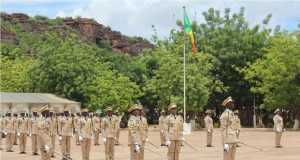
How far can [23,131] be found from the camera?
29.0m

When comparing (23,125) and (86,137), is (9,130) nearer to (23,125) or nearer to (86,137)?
(23,125)

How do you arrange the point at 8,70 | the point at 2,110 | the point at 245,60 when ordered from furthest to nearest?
the point at 8,70 → the point at 245,60 → the point at 2,110

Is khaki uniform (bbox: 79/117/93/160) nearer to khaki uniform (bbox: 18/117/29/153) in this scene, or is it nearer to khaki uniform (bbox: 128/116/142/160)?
khaki uniform (bbox: 128/116/142/160)

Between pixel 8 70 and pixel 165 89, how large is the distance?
1697 cm

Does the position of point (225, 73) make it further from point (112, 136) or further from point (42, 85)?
point (112, 136)

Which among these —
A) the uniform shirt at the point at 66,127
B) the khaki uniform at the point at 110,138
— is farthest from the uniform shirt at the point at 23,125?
the khaki uniform at the point at 110,138

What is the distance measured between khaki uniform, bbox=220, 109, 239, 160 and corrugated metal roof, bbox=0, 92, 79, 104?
32.8 metres

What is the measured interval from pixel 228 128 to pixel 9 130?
16.4m

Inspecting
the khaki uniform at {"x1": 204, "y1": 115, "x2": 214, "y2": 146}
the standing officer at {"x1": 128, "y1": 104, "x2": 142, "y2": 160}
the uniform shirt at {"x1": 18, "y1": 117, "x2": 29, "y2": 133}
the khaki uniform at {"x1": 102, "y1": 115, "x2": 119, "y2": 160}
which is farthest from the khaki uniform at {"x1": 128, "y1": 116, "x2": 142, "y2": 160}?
the uniform shirt at {"x1": 18, "y1": 117, "x2": 29, "y2": 133}

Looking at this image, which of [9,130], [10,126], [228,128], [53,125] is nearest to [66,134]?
[53,125]

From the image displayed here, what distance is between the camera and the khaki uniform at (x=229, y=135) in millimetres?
16266

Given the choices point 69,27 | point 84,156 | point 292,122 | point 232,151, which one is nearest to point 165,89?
point 292,122

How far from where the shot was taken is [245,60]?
5712 cm

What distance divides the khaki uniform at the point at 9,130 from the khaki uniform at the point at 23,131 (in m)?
0.63
